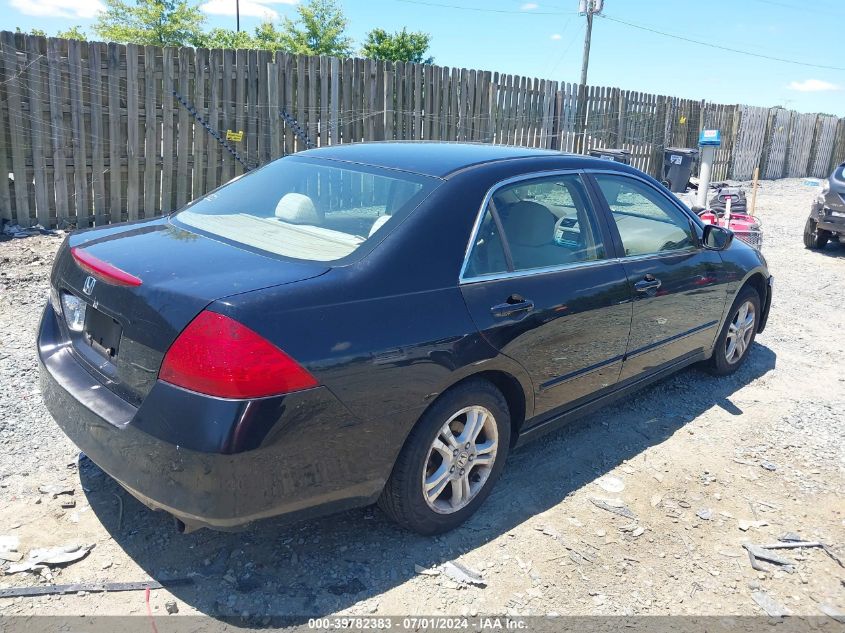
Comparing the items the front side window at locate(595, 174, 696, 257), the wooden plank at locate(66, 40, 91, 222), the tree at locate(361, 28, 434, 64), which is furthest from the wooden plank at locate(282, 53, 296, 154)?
the tree at locate(361, 28, 434, 64)

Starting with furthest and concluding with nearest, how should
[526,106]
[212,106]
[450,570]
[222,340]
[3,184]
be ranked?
1. [526,106]
2. [212,106]
3. [3,184]
4. [450,570]
5. [222,340]

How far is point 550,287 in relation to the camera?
3359mm

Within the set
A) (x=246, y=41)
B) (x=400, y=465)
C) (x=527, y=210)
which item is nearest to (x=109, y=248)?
(x=400, y=465)

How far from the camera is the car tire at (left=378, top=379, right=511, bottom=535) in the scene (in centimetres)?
284

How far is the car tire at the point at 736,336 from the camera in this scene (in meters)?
5.12

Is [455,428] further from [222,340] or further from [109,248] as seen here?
[109,248]

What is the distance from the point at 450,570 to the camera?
2.91 m

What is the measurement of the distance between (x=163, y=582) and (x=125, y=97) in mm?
7055

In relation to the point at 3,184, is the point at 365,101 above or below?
above

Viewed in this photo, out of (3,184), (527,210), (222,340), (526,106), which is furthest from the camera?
(526,106)

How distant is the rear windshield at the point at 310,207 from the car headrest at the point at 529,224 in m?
0.47

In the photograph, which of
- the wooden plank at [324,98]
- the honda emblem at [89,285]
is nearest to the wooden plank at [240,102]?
the wooden plank at [324,98]

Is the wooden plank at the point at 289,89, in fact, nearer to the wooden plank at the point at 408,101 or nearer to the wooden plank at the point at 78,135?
the wooden plank at the point at 408,101

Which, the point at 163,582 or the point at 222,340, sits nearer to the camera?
the point at 222,340
